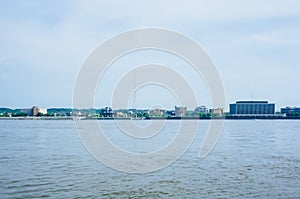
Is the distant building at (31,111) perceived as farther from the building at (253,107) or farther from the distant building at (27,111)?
the building at (253,107)

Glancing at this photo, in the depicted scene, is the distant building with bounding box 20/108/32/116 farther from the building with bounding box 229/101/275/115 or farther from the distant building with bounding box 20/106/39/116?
the building with bounding box 229/101/275/115

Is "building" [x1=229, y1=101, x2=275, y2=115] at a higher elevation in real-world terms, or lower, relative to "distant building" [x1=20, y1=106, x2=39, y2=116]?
higher

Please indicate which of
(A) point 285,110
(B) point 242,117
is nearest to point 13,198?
(B) point 242,117

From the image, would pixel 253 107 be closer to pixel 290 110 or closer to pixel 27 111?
pixel 290 110

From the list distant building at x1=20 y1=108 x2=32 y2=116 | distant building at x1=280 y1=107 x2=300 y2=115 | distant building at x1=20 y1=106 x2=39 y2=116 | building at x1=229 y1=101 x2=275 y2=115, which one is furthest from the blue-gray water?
distant building at x1=20 y1=108 x2=32 y2=116

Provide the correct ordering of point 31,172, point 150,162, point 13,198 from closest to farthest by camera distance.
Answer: point 13,198 → point 31,172 → point 150,162

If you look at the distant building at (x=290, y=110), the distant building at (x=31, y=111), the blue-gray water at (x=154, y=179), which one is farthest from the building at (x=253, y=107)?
the blue-gray water at (x=154, y=179)

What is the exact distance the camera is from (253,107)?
6462 inches

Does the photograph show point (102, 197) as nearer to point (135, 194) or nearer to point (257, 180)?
point (135, 194)

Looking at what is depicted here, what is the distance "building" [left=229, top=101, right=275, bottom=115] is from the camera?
163500mm

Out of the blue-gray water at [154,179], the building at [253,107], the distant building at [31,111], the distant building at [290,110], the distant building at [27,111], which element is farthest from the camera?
the distant building at [27,111]

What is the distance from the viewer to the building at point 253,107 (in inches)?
6437

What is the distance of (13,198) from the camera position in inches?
518

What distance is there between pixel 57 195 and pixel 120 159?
9.43 m
